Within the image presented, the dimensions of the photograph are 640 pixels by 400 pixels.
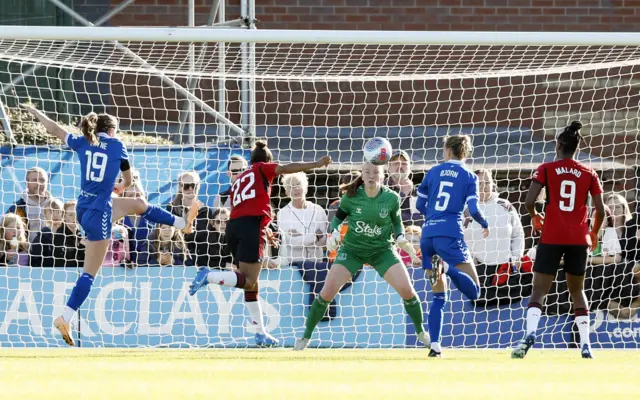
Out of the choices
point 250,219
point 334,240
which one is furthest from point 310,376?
point 250,219

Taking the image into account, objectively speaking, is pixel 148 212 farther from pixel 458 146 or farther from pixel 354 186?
pixel 458 146

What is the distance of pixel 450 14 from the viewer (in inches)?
648

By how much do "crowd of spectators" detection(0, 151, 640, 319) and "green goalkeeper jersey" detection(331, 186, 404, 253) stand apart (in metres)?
1.82

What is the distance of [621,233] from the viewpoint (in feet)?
38.4

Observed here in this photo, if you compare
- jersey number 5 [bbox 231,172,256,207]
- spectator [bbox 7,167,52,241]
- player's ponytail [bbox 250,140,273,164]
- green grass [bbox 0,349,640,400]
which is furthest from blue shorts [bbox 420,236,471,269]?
spectator [bbox 7,167,52,241]

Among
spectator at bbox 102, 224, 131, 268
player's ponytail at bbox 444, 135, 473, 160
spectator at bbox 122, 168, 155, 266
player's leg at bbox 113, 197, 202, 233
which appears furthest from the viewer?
spectator at bbox 122, 168, 155, 266

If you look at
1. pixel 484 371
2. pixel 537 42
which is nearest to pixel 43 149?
pixel 537 42

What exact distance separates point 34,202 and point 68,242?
59 cm

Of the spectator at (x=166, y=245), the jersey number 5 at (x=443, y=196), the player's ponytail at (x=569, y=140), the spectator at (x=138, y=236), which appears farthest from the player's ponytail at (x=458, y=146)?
the spectator at (x=138, y=236)

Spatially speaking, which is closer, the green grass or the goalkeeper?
the green grass

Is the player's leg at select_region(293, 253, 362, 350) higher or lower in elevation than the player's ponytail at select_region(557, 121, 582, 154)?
lower

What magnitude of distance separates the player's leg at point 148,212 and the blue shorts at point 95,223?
1.18 ft

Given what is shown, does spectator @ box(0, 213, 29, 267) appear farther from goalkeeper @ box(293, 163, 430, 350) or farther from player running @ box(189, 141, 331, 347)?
goalkeeper @ box(293, 163, 430, 350)

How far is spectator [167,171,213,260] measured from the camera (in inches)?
454
